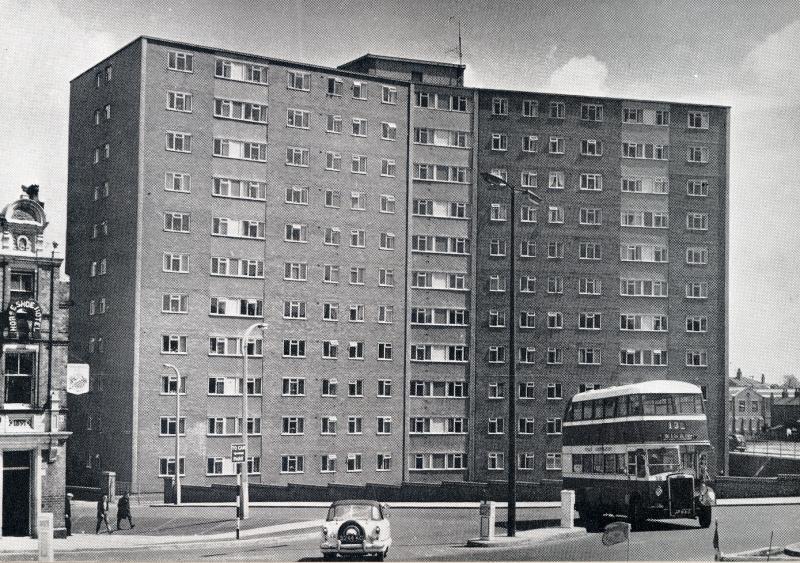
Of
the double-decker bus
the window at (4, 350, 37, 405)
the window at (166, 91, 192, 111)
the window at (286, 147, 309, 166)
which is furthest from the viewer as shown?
the window at (286, 147, 309, 166)

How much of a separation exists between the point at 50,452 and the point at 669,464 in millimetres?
21783

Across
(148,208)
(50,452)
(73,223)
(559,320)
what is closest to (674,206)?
(559,320)

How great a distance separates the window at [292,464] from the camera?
78.1m

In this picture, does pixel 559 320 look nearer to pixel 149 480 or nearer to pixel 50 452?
pixel 149 480

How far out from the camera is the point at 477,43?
37281 mm

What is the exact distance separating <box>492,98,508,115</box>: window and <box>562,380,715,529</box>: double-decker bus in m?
44.1

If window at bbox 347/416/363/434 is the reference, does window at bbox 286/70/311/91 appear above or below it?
above

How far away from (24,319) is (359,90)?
41920mm

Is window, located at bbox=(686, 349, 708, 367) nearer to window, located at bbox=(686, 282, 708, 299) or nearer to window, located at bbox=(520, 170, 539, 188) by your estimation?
window, located at bbox=(686, 282, 708, 299)

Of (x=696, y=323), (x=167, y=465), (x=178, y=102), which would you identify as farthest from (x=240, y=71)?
(x=696, y=323)

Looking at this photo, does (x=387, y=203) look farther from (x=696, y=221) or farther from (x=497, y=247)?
(x=696, y=221)

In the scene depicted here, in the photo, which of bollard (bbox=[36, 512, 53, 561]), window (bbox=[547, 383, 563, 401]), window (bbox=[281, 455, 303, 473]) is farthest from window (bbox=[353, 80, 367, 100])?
bollard (bbox=[36, 512, 53, 561])

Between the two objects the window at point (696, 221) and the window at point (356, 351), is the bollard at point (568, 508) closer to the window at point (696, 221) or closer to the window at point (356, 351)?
the window at point (356, 351)

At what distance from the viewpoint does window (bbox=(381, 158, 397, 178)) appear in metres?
80.3
